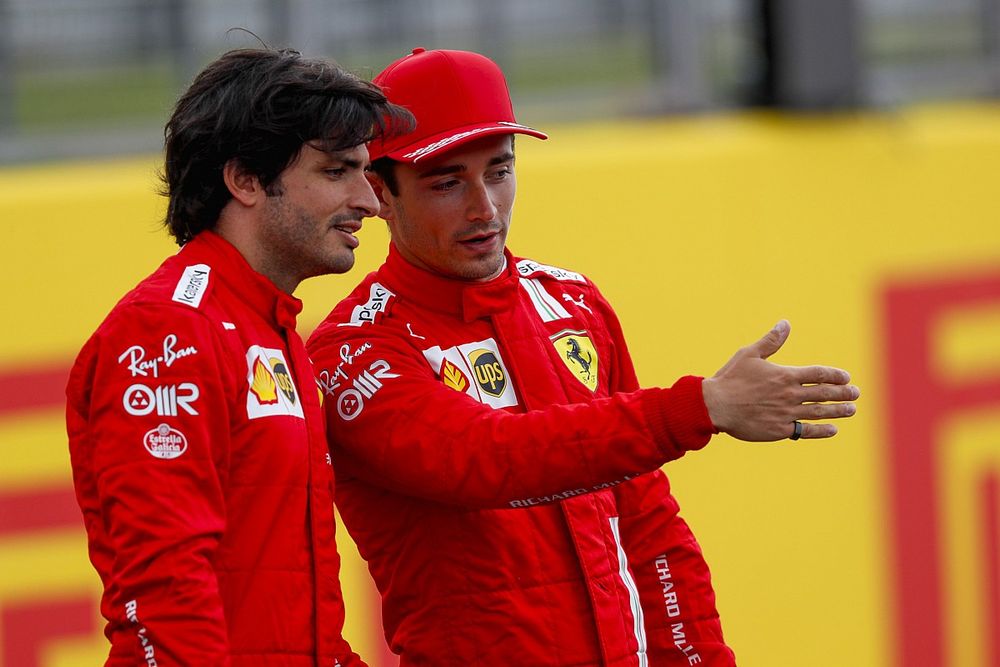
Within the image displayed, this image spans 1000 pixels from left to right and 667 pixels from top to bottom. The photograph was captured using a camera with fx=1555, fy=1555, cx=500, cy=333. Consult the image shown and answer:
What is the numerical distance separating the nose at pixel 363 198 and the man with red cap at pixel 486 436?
0.19 meters

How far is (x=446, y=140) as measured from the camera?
2.41 meters

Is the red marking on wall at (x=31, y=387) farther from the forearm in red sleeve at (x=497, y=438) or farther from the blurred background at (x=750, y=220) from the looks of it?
the forearm in red sleeve at (x=497, y=438)

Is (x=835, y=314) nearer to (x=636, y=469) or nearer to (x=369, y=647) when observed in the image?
(x=369, y=647)

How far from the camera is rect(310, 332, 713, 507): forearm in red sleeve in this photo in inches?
83.4

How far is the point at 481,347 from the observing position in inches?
96.8

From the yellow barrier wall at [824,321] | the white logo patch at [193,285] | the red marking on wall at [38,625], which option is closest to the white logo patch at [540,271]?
the white logo patch at [193,285]

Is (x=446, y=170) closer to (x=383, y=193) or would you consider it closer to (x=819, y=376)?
(x=383, y=193)

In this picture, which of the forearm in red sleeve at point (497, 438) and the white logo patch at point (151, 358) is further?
the forearm in red sleeve at point (497, 438)

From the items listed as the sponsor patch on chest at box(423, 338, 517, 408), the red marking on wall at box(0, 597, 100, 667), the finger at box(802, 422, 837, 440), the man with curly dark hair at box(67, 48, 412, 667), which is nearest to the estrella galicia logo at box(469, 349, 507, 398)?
the sponsor patch on chest at box(423, 338, 517, 408)

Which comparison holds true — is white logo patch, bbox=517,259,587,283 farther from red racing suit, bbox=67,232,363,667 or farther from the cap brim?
red racing suit, bbox=67,232,363,667

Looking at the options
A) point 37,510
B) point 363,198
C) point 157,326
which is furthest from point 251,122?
point 37,510

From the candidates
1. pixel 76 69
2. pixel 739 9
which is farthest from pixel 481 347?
pixel 739 9

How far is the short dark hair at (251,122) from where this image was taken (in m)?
2.14

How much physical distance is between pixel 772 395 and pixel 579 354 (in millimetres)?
540
